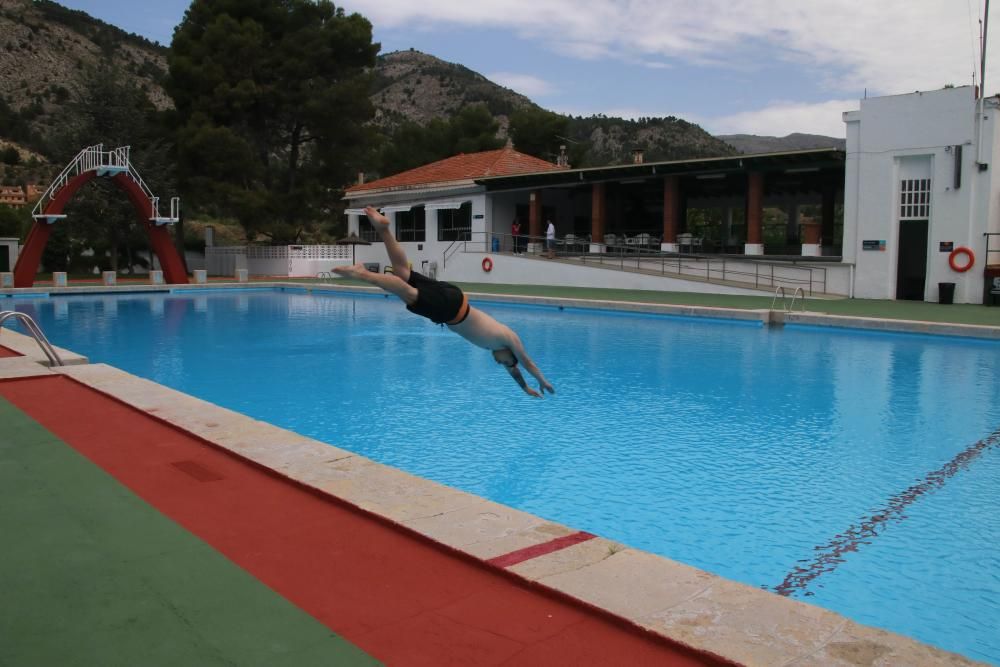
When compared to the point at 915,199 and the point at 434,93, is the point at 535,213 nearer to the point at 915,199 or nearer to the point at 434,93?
the point at 915,199

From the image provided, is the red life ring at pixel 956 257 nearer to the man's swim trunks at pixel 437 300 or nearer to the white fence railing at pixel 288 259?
the man's swim trunks at pixel 437 300

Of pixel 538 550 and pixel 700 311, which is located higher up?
pixel 700 311

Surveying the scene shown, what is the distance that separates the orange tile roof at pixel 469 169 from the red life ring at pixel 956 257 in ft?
48.3

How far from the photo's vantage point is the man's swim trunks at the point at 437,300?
5090mm

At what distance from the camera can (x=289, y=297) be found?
25547 millimetres

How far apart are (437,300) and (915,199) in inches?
758

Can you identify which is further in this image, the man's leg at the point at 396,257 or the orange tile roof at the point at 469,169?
the orange tile roof at the point at 469,169

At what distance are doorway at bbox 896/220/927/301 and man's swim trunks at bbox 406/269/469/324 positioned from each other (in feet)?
61.9

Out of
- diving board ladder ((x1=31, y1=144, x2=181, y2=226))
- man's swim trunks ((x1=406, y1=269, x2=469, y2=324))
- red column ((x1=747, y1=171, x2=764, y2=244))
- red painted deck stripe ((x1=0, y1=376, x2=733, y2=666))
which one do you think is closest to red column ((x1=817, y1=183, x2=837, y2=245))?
red column ((x1=747, y1=171, x2=764, y2=244))

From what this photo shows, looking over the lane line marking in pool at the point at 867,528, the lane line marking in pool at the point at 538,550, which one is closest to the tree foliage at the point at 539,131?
the lane line marking in pool at the point at 867,528

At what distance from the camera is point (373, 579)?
133 inches

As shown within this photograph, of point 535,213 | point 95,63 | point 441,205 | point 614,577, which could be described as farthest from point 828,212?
point 95,63

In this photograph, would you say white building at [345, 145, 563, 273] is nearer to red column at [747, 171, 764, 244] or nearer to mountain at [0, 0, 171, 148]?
red column at [747, 171, 764, 244]

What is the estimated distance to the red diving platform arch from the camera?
23.5m
